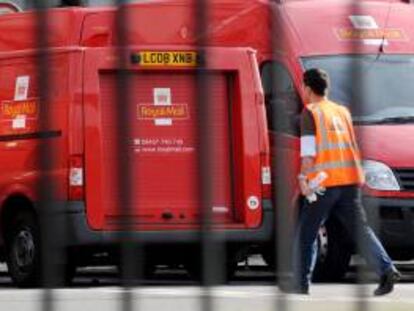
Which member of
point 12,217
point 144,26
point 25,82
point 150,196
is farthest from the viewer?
point 12,217

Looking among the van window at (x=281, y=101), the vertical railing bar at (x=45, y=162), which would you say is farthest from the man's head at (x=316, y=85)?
the vertical railing bar at (x=45, y=162)

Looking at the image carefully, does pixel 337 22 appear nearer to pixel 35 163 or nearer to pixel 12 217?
pixel 35 163

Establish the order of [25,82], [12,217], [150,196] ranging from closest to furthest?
[25,82] → [150,196] → [12,217]

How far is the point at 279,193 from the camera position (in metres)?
2.40

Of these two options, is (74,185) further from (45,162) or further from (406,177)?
(406,177)

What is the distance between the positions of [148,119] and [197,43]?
0.36 meters

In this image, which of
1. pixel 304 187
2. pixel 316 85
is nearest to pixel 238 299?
pixel 304 187

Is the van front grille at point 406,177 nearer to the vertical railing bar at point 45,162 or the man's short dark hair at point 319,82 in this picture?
A: the man's short dark hair at point 319,82

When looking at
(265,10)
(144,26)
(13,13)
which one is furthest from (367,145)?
(13,13)

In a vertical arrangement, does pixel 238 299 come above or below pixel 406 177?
above

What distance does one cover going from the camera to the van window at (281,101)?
7.82ft

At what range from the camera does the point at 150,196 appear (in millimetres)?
2736

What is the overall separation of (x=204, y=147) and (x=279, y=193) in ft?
0.47

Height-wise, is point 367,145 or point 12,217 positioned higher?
point 367,145
